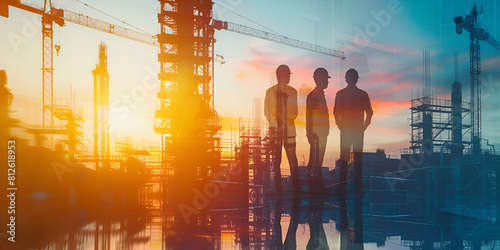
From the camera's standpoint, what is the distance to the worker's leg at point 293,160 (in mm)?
12297

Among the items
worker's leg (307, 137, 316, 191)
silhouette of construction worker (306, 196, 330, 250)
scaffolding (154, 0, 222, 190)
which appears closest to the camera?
silhouette of construction worker (306, 196, 330, 250)

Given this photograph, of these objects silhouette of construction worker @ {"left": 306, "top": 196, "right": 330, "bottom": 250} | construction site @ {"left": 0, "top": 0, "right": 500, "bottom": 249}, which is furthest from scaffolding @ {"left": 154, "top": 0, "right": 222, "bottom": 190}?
silhouette of construction worker @ {"left": 306, "top": 196, "right": 330, "bottom": 250}

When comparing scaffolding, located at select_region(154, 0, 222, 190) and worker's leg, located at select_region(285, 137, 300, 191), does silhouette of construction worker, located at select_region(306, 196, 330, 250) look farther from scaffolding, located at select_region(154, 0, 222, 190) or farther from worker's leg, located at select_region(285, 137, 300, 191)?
scaffolding, located at select_region(154, 0, 222, 190)

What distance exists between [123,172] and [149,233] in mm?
15616

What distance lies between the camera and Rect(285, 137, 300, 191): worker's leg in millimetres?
12297

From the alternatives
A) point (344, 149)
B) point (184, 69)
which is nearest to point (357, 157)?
point (344, 149)

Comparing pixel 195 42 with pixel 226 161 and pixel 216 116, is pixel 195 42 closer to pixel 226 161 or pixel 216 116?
pixel 216 116

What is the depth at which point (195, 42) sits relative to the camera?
37781 mm

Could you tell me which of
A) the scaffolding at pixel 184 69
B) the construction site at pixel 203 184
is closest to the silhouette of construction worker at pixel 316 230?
the construction site at pixel 203 184

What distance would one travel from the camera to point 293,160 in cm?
1257

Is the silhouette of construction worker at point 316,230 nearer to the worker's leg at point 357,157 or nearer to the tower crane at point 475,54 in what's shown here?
the worker's leg at point 357,157

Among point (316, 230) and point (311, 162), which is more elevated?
point (311, 162)

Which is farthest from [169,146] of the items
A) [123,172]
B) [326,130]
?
[326,130]

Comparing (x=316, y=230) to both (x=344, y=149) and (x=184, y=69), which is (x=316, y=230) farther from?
(x=184, y=69)
